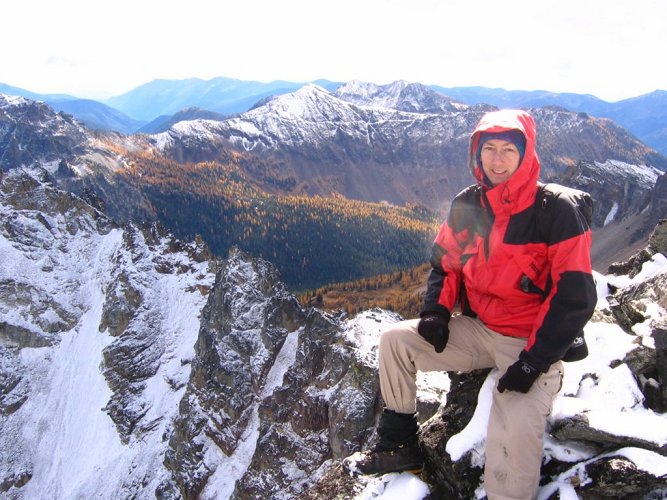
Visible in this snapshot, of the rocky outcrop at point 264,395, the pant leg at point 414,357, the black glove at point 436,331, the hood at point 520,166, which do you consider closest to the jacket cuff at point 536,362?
the pant leg at point 414,357

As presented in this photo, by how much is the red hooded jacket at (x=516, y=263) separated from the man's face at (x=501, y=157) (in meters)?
0.12

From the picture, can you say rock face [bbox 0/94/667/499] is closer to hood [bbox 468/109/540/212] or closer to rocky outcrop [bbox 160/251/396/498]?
rocky outcrop [bbox 160/251/396/498]

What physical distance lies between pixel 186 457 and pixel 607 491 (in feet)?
182

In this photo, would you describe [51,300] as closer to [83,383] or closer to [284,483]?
[83,383]

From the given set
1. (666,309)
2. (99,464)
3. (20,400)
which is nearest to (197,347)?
(99,464)

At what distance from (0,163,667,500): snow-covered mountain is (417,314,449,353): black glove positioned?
1.13 m

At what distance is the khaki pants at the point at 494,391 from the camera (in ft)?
20.4

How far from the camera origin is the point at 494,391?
7004mm

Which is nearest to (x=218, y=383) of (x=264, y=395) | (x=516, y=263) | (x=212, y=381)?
(x=212, y=381)

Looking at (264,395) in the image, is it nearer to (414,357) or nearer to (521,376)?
(414,357)

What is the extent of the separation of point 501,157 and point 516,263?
169 centimetres

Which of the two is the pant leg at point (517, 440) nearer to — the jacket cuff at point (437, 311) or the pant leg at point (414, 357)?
the pant leg at point (414, 357)

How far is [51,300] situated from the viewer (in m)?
77.6

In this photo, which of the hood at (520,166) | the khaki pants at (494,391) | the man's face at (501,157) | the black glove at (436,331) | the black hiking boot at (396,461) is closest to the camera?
the khaki pants at (494,391)
